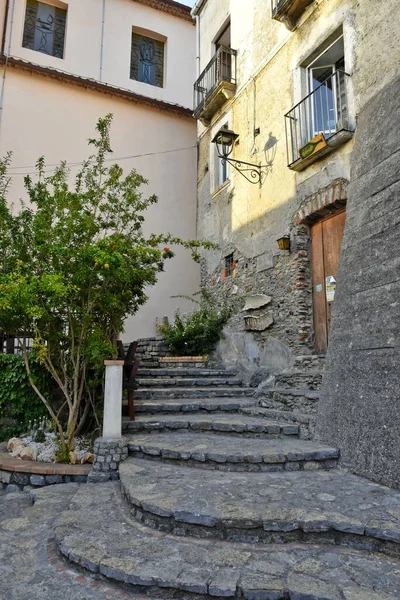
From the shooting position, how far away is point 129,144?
10.6 metres

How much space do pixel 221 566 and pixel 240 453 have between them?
1.47 meters

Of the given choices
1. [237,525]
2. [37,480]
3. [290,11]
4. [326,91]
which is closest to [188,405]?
[37,480]

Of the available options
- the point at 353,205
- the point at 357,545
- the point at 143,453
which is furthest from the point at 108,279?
the point at 357,545

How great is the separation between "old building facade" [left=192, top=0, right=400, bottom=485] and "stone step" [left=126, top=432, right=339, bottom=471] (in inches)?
9.1

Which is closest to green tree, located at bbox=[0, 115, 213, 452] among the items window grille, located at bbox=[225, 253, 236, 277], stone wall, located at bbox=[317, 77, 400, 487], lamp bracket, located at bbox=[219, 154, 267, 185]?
stone wall, located at bbox=[317, 77, 400, 487]

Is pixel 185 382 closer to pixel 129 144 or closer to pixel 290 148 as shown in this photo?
pixel 290 148

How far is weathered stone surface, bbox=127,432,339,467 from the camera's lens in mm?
3676

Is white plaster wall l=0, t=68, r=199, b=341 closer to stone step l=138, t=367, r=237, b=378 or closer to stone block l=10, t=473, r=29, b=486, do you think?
stone step l=138, t=367, r=237, b=378

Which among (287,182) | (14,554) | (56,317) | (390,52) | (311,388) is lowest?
(14,554)

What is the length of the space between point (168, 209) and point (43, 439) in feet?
23.4

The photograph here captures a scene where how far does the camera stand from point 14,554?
8.80 ft

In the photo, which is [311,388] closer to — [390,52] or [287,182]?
[287,182]

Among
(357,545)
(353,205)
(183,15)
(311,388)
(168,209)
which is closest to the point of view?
(357,545)

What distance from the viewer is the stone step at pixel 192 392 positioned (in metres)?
6.05
